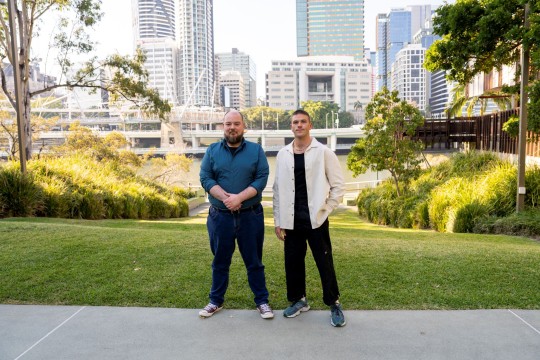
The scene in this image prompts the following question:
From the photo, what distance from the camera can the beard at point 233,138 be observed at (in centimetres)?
397

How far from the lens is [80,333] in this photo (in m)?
3.56

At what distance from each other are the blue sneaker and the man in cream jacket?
30mm

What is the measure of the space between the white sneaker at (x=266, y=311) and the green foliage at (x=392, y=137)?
14054 mm

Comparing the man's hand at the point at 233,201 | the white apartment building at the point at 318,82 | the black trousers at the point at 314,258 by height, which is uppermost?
the white apartment building at the point at 318,82

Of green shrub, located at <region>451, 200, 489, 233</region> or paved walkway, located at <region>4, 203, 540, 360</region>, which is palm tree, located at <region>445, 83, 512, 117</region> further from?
paved walkway, located at <region>4, 203, 540, 360</region>

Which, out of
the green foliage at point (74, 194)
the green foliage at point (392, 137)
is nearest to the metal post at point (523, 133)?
the green foliage at point (392, 137)

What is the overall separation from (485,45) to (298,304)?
10.6 meters

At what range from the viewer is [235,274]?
5.10m

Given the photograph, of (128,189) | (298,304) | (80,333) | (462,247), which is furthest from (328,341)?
(128,189)

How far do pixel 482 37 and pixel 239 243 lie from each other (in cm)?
1030

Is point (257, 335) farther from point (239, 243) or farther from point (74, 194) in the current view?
point (74, 194)

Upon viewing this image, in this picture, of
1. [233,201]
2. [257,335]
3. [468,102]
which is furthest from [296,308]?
[468,102]

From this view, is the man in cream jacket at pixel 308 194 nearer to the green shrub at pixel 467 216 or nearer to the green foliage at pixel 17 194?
the green shrub at pixel 467 216

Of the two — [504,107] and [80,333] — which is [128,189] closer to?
[80,333]
